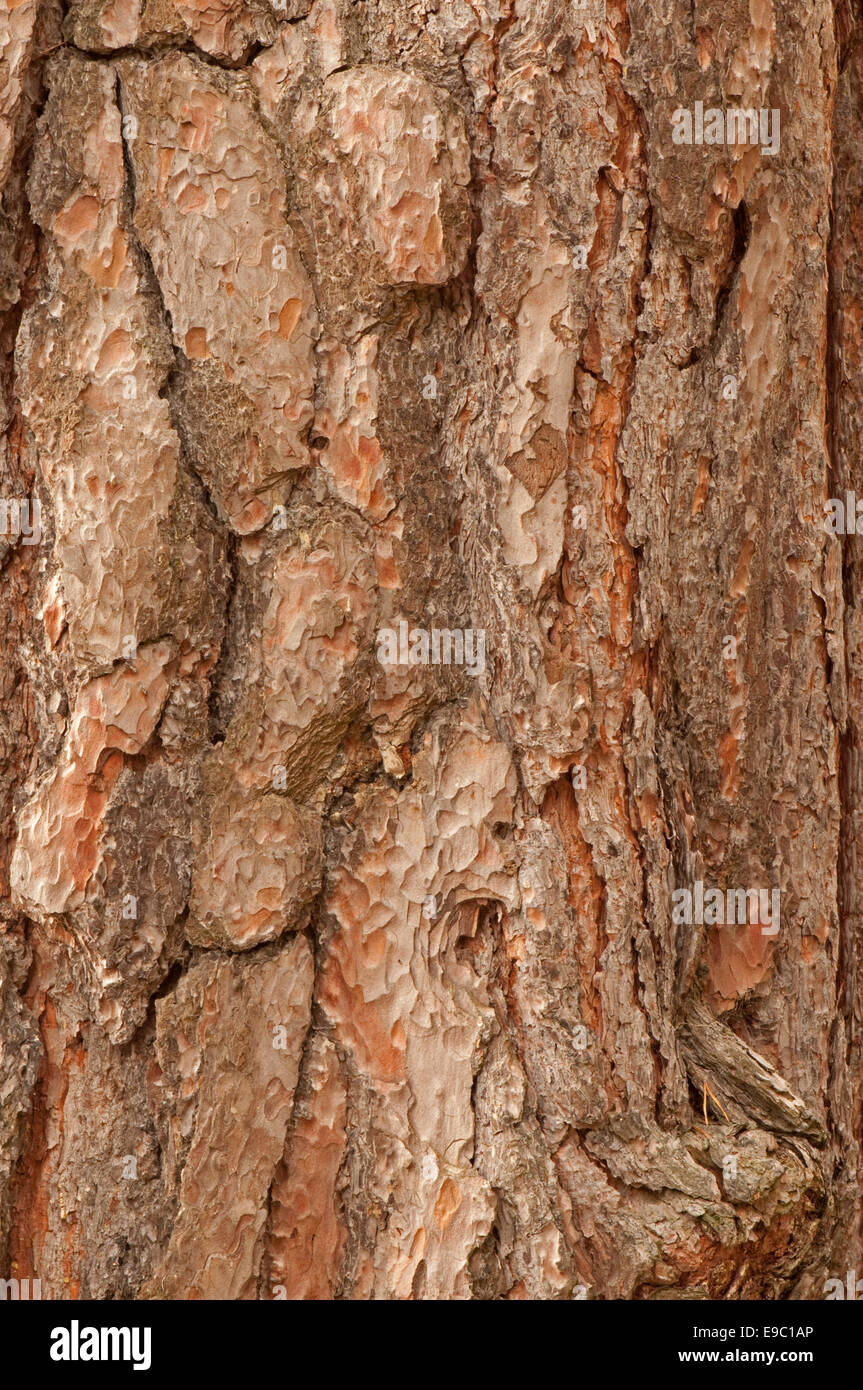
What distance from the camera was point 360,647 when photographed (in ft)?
4.99

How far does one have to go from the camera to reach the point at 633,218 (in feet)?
5.01

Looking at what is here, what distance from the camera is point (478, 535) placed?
1.55m

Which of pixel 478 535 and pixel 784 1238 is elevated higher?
pixel 478 535

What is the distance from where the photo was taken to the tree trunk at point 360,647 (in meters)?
1.49

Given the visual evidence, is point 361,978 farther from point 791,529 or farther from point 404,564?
point 791,529

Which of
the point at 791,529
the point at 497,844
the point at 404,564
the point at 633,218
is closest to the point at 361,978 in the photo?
the point at 497,844

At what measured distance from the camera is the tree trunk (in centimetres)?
149

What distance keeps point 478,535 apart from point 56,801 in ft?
2.17

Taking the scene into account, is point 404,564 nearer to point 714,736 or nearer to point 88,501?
point 88,501

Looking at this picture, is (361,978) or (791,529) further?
(791,529)

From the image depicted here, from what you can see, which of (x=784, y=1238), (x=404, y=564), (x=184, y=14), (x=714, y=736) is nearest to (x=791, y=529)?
(x=714, y=736)

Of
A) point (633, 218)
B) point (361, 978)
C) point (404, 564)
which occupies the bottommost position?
point (361, 978)

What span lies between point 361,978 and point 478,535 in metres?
0.62

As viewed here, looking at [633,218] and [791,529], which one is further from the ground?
[633,218]
